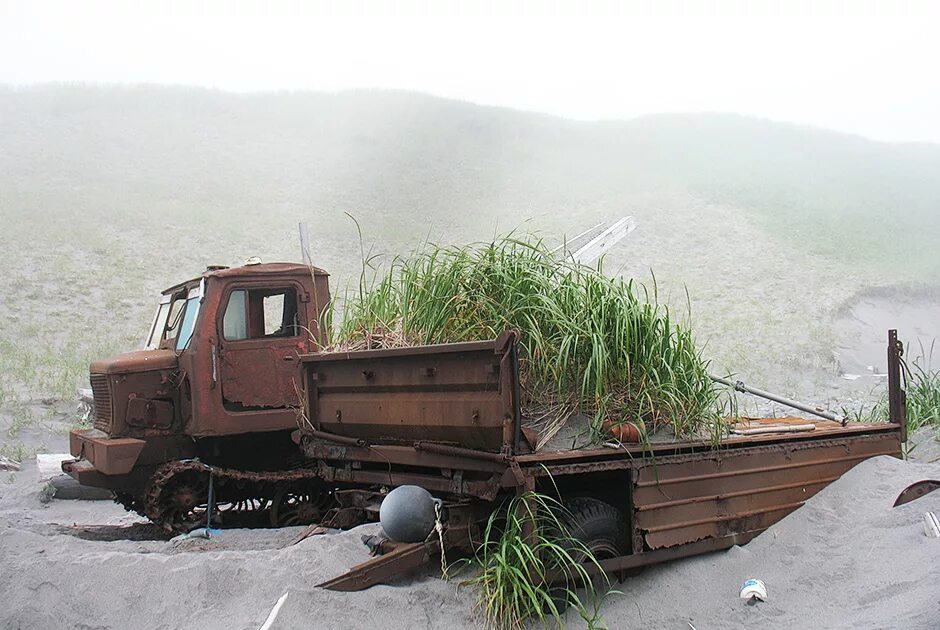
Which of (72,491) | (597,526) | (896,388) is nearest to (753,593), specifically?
(597,526)

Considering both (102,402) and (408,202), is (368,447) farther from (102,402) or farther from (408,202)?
(408,202)

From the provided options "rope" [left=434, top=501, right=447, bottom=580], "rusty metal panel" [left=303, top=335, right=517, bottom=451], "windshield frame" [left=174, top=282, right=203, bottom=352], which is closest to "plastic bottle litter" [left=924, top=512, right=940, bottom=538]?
"rusty metal panel" [left=303, top=335, right=517, bottom=451]

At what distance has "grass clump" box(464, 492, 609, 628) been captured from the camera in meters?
4.18

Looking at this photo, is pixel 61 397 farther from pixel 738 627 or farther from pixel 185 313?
pixel 738 627

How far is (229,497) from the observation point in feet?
23.7

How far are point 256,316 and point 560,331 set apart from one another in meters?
3.23

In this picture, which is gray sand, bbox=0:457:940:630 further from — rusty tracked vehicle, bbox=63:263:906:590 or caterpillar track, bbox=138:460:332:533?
caterpillar track, bbox=138:460:332:533

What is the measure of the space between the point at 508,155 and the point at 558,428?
1763 inches

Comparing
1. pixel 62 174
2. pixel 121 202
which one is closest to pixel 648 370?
pixel 121 202

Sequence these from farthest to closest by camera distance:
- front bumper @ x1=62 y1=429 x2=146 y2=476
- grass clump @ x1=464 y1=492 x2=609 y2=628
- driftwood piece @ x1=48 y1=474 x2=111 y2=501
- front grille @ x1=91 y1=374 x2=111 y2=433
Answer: driftwood piece @ x1=48 y1=474 x2=111 y2=501
front grille @ x1=91 y1=374 x2=111 y2=433
front bumper @ x1=62 y1=429 x2=146 y2=476
grass clump @ x1=464 y1=492 x2=609 y2=628

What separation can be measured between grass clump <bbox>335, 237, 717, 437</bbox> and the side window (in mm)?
1789

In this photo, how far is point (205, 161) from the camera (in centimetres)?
4141

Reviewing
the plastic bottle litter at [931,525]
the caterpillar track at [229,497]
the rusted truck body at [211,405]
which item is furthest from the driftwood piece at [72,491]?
the plastic bottle litter at [931,525]

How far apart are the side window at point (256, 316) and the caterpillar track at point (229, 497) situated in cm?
110
